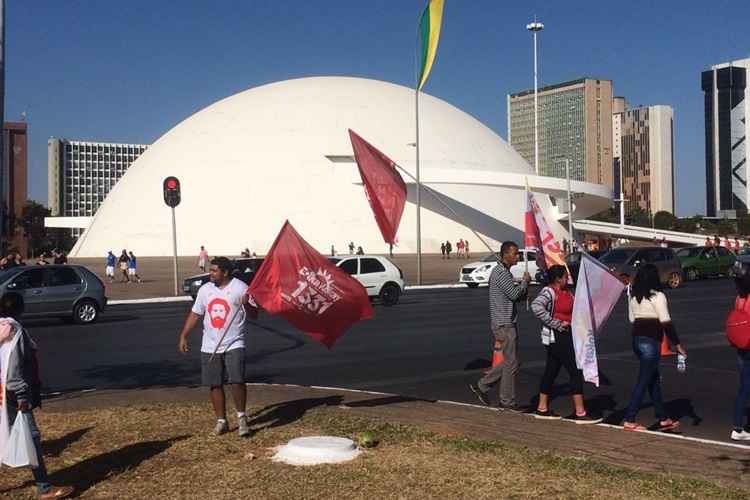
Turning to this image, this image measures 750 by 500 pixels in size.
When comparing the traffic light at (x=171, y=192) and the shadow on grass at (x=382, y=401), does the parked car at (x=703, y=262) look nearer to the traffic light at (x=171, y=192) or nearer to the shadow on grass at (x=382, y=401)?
the traffic light at (x=171, y=192)

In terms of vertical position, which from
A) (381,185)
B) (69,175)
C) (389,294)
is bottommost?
(389,294)

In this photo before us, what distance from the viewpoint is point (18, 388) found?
575cm

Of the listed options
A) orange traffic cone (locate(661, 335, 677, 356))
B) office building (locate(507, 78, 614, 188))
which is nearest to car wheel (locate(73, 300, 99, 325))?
orange traffic cone (locate(661, 335, 677, 356))

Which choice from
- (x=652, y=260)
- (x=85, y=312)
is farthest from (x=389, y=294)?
(x=652, y=260)

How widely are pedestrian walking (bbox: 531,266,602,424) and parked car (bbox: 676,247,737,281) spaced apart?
89.6 ft

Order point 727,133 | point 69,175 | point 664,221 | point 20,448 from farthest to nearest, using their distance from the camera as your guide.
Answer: point 69,175 → point 727,133 → point 664,221 → point 20,448

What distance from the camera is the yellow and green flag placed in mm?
22062

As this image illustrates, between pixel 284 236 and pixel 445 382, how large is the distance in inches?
137

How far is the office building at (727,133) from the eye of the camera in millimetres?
182125

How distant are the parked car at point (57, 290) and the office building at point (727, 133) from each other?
7097 inches

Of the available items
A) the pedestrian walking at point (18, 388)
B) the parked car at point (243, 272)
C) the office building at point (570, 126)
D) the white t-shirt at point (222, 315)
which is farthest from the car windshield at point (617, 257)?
the office building at point (570, 126)

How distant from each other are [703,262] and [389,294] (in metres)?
15.9

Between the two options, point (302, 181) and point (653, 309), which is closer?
point (653, 309)

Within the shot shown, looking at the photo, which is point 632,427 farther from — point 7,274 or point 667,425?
point 7,274
